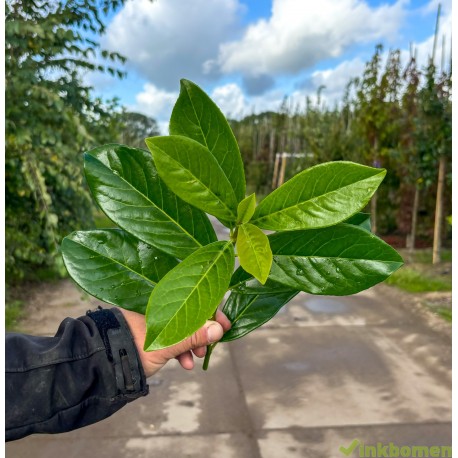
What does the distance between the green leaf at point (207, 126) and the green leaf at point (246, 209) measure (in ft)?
0.05

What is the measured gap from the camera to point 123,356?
605 millimetres

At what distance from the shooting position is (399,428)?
2.82m

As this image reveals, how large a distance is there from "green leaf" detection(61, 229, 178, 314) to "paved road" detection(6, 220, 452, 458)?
2421 millimetres

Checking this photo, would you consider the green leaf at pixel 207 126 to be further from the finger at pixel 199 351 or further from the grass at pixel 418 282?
the grass at pixel 418 282

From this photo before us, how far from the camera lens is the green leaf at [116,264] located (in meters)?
0.41

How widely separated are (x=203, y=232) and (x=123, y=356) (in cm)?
27

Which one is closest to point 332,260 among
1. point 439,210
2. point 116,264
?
point 116,264

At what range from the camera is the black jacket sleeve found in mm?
608

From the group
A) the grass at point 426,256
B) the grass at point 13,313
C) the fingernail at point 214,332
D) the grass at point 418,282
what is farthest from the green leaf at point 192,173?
the grass at point 426,256

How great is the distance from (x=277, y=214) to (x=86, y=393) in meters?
0.38

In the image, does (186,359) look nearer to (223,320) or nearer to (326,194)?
(223,320)

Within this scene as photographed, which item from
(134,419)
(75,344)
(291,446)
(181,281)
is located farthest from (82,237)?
(134,419)

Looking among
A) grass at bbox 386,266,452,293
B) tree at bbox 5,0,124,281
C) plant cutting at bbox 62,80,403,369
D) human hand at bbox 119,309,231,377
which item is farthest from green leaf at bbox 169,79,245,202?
grass at bbox 386,266,452,293

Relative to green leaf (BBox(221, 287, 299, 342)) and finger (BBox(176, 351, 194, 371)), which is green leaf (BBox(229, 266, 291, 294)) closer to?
green leaf (BBox(221, 287, 299, 342))
